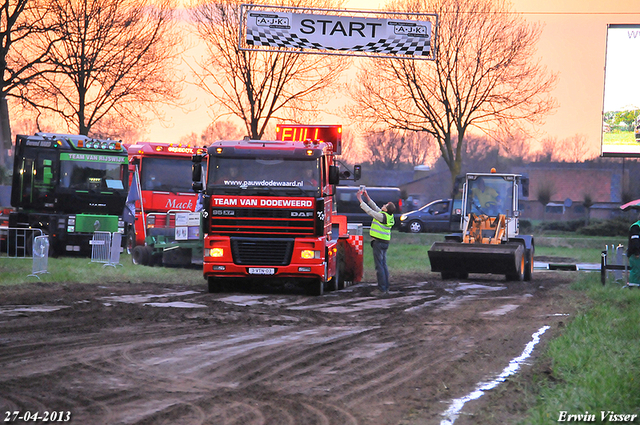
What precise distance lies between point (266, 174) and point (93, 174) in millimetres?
10899

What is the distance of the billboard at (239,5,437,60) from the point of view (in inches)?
818

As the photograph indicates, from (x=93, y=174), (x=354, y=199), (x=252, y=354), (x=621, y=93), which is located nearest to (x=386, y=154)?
(x=354, y=199)

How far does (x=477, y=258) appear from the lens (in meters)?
19.6

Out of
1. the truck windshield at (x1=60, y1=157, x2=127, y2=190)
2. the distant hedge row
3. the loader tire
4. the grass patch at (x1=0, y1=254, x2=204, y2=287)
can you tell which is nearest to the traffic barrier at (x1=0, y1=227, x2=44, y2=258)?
the grass patch at (x1=0, y1=254, x2=204, y2=287)

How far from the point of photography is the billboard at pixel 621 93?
29.2 metres

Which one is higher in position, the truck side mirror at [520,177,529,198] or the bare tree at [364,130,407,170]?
the bare tree at [364,130,407,170]

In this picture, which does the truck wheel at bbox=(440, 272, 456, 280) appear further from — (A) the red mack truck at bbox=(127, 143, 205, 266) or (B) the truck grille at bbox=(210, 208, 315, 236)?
(B) the truck grille at bbox=(210, 208, 315, 236)

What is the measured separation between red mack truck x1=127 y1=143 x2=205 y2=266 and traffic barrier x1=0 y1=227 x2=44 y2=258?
2780mm

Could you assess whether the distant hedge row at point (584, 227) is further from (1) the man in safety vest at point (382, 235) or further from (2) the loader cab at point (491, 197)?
(1) the man in safety vest at point (382, 235)

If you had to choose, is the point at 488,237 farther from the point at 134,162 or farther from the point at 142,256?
the point at 134,162

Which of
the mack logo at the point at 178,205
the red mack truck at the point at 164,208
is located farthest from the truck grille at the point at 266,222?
the mack logo at the point at 178,205

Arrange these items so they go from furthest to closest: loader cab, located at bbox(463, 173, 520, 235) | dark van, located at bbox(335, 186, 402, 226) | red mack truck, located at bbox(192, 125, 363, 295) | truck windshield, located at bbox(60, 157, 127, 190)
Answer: dark van, located at bbox(335, 186, 402, 226), truck windshield, located at bbox(60, 157, 127, 190), loader cab, located at bbox(463, 173, 520, 235), red mack truck, located at bbox(192, 125, 363, 295)

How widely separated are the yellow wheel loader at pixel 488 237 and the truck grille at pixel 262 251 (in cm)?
566

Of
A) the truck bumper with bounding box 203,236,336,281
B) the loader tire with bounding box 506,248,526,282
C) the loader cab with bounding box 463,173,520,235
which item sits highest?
the loader cab with bounding box 463,173,520,235
